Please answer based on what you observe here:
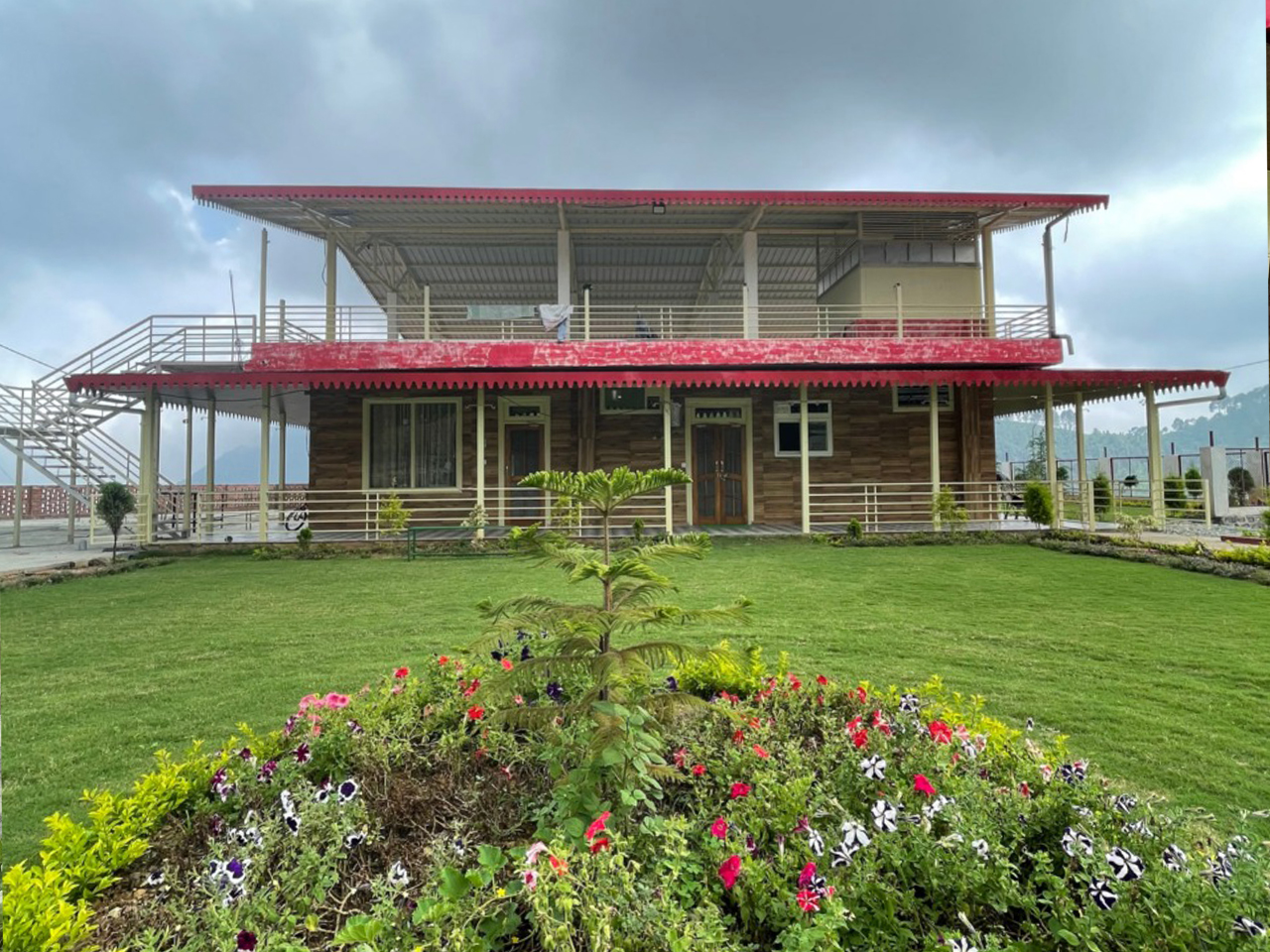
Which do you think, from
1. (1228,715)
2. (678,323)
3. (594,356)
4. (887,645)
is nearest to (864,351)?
(594,356)

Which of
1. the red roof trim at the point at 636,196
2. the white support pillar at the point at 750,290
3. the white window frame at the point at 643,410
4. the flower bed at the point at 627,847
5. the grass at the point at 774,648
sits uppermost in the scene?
the red roof trim at the point at 636,196

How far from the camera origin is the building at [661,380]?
13.1m

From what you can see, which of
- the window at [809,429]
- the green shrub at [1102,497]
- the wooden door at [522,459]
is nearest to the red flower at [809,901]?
the wooden door at [522,459]

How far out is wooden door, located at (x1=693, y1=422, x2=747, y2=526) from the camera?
48.0 ft

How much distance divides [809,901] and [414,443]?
45.0 feet

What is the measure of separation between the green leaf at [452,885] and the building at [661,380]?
10838 millimetres

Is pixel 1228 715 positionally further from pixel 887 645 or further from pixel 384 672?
pixel 384 672

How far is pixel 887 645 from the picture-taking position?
5.00 metres

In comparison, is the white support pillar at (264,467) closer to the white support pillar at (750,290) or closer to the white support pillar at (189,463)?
the white support pillar at (189,463)

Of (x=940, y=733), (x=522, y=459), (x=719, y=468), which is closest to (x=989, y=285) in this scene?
(x=719, y=468)

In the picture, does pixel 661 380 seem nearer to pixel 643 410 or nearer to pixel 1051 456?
pixel 643 410

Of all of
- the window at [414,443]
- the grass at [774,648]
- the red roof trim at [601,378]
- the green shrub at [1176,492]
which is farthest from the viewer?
the green shrub at [1176,492]

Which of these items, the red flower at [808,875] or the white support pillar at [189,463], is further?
the white support pillar at [189,463]

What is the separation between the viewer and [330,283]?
1414 cm
